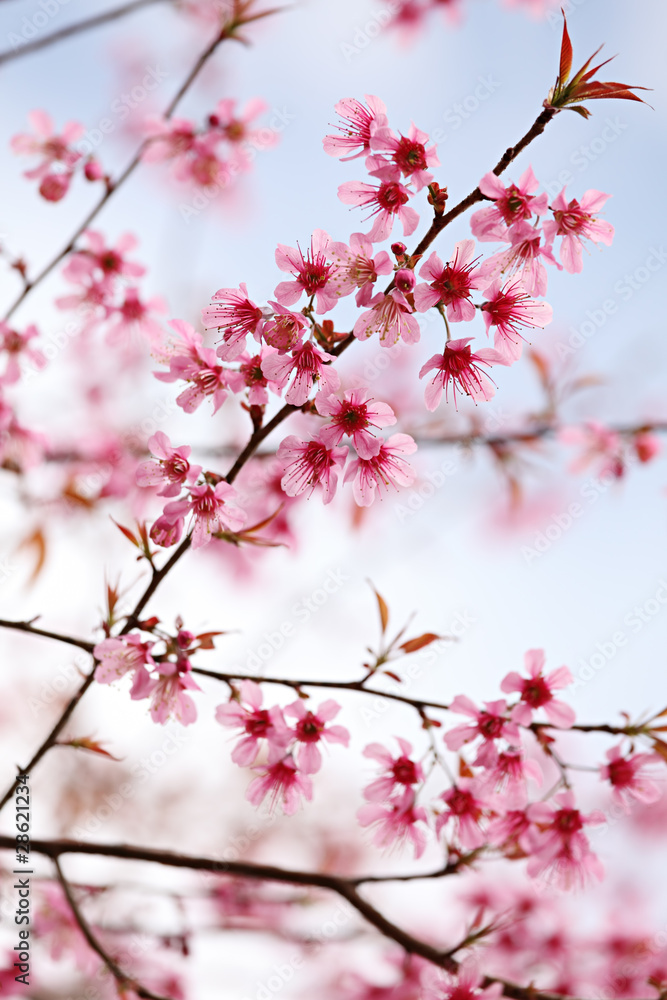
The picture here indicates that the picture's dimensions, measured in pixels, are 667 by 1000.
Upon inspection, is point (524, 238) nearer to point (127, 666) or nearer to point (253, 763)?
point (127, 666)

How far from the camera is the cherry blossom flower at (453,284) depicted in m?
1.01

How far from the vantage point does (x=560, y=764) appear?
1.38 meters

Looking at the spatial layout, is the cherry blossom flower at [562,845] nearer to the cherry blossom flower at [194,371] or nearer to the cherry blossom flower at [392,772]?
the cherry blossom flower at [392,772]

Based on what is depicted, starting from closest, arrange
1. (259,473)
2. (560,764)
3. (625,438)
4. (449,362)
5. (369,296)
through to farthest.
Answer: (369,296), (449,362), (560,764), (259,473), (625,438)

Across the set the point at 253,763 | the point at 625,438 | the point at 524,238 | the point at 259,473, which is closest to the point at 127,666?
the point at 253,763

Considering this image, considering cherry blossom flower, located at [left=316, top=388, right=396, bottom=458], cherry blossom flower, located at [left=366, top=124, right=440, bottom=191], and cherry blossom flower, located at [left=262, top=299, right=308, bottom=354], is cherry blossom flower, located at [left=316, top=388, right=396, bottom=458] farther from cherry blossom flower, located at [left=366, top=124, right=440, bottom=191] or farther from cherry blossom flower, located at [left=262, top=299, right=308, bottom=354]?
cherry blossom flower, located at [left=366, top=124, right=440, bottom=191]

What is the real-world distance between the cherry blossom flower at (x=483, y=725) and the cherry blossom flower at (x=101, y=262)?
1.49 meters

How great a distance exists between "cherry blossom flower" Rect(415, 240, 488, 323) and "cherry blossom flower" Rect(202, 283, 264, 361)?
264 mm

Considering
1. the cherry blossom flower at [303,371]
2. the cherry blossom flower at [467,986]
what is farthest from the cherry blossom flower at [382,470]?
the cherry blossom flower at [467,986]

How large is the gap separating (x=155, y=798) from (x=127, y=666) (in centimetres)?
406

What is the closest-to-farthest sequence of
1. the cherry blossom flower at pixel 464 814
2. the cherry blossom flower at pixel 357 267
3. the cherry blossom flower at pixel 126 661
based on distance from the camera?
the cherry blossom flower at pixel 357 267 → the cherry blossom flower at pixel 126 661 → the cherry blossom flower at pixel 464 814

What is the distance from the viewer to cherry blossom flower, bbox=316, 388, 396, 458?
111 centimetres

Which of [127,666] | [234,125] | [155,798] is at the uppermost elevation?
[234,125]

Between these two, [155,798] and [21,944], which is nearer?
[21,944]
